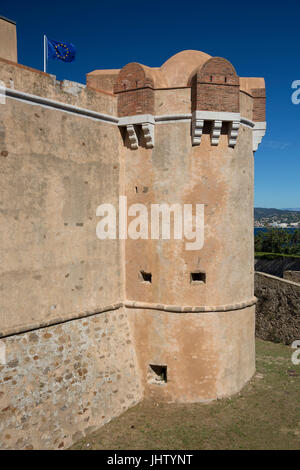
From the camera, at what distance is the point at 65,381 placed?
1056 cm

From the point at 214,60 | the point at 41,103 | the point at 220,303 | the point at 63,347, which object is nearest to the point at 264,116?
the point at 214,60

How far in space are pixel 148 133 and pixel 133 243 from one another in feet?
11.6

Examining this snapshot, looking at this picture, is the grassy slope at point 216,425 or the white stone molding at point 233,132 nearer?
the grassy slope at point 216,425

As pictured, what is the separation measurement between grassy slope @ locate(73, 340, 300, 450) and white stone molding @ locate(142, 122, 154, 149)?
821cm

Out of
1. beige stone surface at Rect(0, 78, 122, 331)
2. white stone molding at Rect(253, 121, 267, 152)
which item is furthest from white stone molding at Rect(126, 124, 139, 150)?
white stone molding at Rect(253, 121, 267, 152)

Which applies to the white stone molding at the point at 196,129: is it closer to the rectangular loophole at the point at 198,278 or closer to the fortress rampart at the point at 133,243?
the fortress rampart at the point at 133,243

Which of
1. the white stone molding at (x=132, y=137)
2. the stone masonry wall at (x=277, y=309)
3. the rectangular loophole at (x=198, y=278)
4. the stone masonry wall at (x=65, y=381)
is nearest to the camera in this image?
the stone masonry wall at (x=65, y=381)

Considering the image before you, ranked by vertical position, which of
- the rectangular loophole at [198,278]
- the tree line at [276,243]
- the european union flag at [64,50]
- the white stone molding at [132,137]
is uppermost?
the european union flag at [64,50]

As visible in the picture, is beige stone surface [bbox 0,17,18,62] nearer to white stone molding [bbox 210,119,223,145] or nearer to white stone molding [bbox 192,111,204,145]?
white stone molding [bbox 192,111,204,145]

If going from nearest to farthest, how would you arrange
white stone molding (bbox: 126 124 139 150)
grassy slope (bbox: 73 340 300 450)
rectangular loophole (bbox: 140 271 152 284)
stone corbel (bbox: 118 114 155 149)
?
grassy slope (bbox: 73 340 300 450)
stone corbel (bbox: 118 114 155 149)
white stone molding (bbox: 126 124 139 150)
rectangular loophole (bbox: 140 271 152 284)

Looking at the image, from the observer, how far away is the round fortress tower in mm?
12312

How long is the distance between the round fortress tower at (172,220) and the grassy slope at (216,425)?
1.98ft

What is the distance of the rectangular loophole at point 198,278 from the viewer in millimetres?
12633

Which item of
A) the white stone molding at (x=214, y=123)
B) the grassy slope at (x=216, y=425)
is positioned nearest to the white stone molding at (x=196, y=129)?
the white stone molding at (x=214, y=123)
